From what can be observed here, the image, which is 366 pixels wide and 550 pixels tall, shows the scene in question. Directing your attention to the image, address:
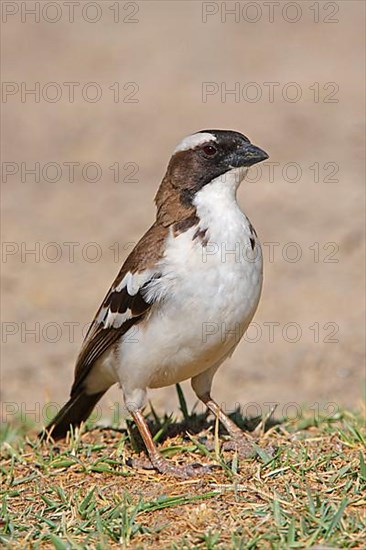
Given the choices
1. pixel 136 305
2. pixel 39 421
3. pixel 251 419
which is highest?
pixel 136 305

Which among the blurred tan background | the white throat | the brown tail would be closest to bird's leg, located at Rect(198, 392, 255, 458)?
the brown tail

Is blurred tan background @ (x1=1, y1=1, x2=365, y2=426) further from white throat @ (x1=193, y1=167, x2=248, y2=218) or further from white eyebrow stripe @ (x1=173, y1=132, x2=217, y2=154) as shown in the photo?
white eyebrow stripe @ (x1=173, y1=132, x2=217, y2=154)

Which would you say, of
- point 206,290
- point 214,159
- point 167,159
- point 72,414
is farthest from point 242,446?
point 167,159

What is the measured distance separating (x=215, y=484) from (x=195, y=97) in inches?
409

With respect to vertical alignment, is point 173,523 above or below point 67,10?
below

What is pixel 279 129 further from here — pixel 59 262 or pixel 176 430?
pixel 176 430

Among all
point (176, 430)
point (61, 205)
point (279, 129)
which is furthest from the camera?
point (279, 129)

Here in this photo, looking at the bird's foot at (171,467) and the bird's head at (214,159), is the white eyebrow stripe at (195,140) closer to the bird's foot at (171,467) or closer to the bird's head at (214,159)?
the bird's head at (214,159)

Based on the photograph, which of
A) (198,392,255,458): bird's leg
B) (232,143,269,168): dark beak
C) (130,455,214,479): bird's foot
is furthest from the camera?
(232,143,269,168): dark beak

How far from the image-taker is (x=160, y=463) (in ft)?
18.1

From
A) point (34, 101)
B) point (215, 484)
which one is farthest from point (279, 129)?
point (215, 484)

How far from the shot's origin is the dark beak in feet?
18.6

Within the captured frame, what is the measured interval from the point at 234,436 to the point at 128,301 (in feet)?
3.17

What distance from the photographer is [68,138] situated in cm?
1385
